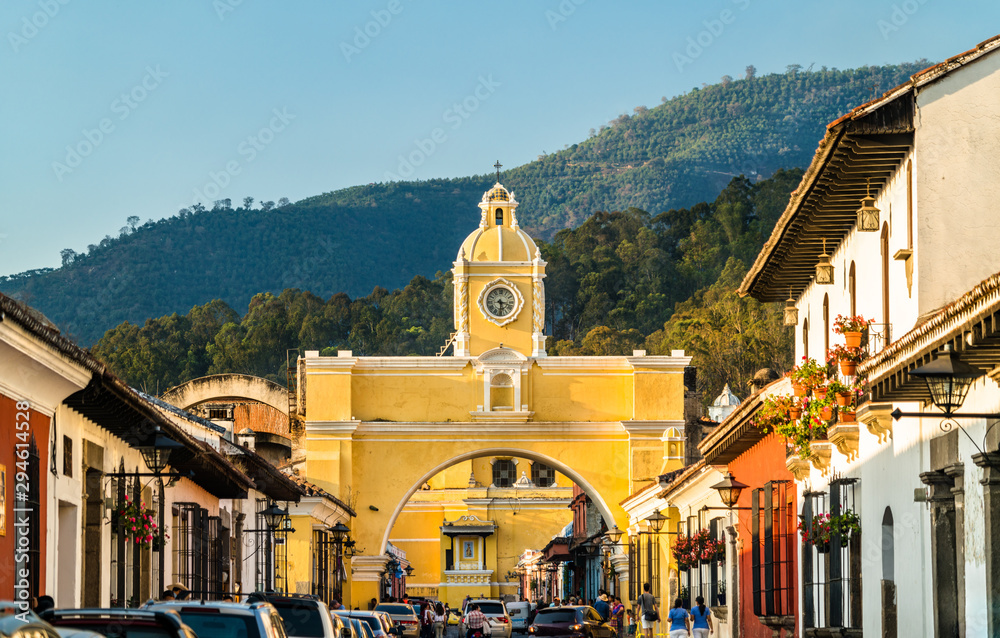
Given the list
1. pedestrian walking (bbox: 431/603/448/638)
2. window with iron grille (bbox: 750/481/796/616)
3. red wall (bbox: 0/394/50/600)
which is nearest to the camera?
red wall (bbox: 0/394/50/600)

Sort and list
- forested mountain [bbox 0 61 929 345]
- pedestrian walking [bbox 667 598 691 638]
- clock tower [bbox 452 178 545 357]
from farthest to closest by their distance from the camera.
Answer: forested mountain [bbox 0 61 929 345] < clock tower [bbox 452 178 545 357] < pedestrian walking [bbox 667 598 691 638]

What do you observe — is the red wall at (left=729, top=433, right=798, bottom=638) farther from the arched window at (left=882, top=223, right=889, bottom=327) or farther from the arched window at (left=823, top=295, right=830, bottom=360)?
the arched window at (left=882, top=223, right=889, bottom=327)

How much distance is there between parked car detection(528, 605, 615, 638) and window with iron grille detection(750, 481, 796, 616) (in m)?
7.03

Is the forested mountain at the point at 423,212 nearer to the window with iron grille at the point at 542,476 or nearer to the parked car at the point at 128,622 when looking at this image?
the window with iron grille at the point at 542,476

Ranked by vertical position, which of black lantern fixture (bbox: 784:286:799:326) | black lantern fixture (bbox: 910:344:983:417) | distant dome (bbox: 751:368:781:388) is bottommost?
black lantern fixture (bbox: 910:344:983:417)

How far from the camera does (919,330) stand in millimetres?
11922

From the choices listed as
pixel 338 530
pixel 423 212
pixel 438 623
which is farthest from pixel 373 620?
pixel 423 212

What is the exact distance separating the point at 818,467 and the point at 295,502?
2022 cm

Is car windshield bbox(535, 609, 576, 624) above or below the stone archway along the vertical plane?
below

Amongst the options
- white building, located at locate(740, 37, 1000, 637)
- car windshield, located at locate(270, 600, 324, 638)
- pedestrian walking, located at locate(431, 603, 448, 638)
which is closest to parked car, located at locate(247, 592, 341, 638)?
car windshield, located at locate(270, 600, 324, 638)

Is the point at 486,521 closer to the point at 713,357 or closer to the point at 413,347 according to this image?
Answer: the point at 713,357

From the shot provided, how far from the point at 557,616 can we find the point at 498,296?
62.5 feet

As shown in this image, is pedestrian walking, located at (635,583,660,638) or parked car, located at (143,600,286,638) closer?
parked car, located at (143,600,286,638)

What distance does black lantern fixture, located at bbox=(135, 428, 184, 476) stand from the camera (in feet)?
55.0
